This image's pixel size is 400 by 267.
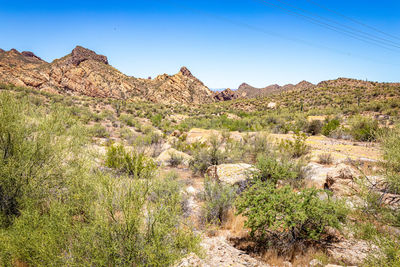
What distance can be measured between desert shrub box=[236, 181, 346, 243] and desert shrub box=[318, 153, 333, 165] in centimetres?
524

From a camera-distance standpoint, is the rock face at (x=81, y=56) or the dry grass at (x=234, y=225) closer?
the dry grass at (x=234, y=225)

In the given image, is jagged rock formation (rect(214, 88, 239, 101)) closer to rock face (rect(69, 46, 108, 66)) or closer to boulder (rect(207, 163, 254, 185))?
rock face (rect(69, 46, 108, 66))

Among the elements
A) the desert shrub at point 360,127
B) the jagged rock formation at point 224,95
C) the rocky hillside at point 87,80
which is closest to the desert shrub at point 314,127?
the desert shrub at point 360,127

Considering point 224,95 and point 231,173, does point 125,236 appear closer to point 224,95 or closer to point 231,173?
point 231,173

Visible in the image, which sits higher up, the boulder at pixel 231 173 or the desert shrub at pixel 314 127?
the desert shrub at pixel 314 127

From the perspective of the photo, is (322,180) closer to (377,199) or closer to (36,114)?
(377,199)

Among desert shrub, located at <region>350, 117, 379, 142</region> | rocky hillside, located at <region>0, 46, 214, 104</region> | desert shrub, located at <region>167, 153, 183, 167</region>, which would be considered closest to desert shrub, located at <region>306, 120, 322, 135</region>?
desert shrub, located at <region>350, 117, 379, 142</region>

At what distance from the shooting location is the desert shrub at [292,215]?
4039 mm

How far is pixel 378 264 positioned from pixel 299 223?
1360mm

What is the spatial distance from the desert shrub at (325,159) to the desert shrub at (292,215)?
17.2ft

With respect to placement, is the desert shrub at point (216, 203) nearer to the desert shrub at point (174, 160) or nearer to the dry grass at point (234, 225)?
the dry grass at point (234, 225)

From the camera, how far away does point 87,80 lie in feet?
144

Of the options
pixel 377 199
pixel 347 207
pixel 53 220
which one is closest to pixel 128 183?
pixel 53 220

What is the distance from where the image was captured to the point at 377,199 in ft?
15.0
